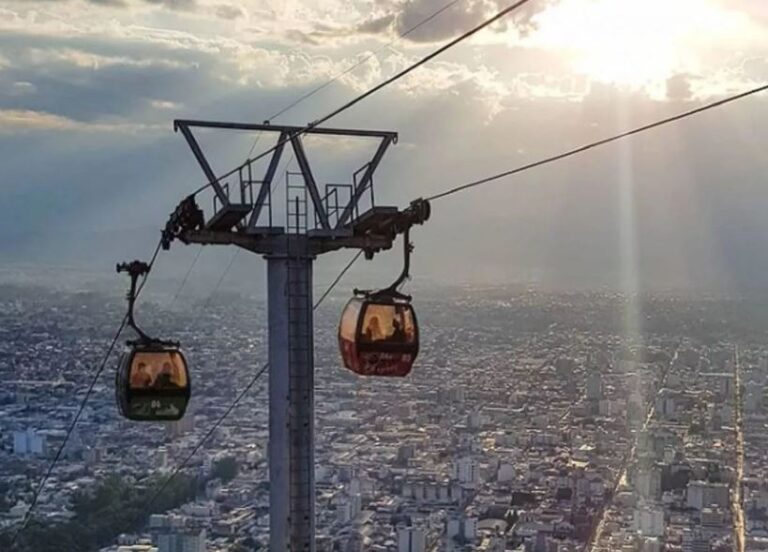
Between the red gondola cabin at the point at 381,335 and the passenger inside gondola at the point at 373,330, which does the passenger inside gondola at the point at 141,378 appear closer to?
the red gondola cabin at the point at 381,335

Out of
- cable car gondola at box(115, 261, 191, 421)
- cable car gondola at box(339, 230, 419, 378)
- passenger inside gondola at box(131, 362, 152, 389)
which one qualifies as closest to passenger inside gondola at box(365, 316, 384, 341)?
cable car gondola at box(339, 230, 419, 378)

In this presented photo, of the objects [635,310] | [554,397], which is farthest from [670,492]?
[635,310]

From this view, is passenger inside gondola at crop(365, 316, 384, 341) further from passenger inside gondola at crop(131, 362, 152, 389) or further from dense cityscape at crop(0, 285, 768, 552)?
dense cityscape at crop(0, 285, 768, 552)

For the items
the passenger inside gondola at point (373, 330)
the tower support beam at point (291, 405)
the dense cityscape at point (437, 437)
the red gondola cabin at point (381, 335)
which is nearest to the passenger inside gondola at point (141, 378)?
the tower support beam at point (291, 405)

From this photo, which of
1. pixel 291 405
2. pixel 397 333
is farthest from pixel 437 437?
pixel 397 333

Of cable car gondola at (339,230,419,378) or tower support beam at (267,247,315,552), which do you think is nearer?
cable car gondola at (339,230,419,378)

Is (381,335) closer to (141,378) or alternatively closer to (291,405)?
(291,405)

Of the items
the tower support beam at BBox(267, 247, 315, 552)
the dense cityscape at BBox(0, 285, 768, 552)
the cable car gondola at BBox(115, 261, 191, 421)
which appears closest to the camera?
the tower support beam at BBox(267, 247, 315, 552)
